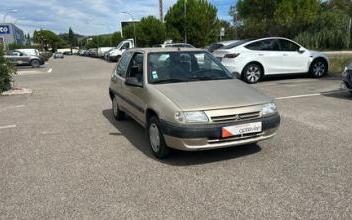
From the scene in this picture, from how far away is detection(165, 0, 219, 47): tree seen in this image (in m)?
37.3

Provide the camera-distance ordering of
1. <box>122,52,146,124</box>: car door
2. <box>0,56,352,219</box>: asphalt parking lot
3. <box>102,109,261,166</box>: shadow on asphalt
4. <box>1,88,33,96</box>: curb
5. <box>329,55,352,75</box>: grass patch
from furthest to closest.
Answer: <box>329,55,352,75</box>: grass patch → <box>1,88,33,96</box>: curb → <box>122,52,146,124</box>: car door → <box>102,109,261,166</box>: shadow on asphalt → <box>0,56,352,219</box>: asphalt parking lot

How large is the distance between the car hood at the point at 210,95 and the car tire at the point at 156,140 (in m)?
0.44

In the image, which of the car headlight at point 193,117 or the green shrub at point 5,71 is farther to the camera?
the green shrub at point 5,71

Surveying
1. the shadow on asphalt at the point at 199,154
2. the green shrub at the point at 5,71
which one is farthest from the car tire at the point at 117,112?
the green shrub at the point at 5,71

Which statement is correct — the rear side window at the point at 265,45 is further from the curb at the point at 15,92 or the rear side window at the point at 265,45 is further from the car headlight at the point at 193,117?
the car headlight at the point at 193,117

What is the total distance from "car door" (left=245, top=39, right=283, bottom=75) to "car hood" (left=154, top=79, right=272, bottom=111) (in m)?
7.12

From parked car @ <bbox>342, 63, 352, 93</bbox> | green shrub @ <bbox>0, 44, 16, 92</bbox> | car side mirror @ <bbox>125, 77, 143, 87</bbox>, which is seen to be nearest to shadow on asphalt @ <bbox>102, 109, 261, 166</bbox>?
car side mirror @ <bbox>125, 77, 143, 87</bbox>

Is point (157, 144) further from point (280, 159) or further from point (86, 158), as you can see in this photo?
point (280, 159)

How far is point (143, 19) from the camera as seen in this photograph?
5238 centimetres

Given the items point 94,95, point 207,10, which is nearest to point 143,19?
point 207,10

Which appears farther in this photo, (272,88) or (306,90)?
(272,88)

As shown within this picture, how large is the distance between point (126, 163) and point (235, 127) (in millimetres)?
1572

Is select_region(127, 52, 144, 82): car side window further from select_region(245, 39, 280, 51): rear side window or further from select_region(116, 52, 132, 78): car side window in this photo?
select_region(245, 39, 280, 51): rear side window

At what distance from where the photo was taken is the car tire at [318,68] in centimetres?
1298
